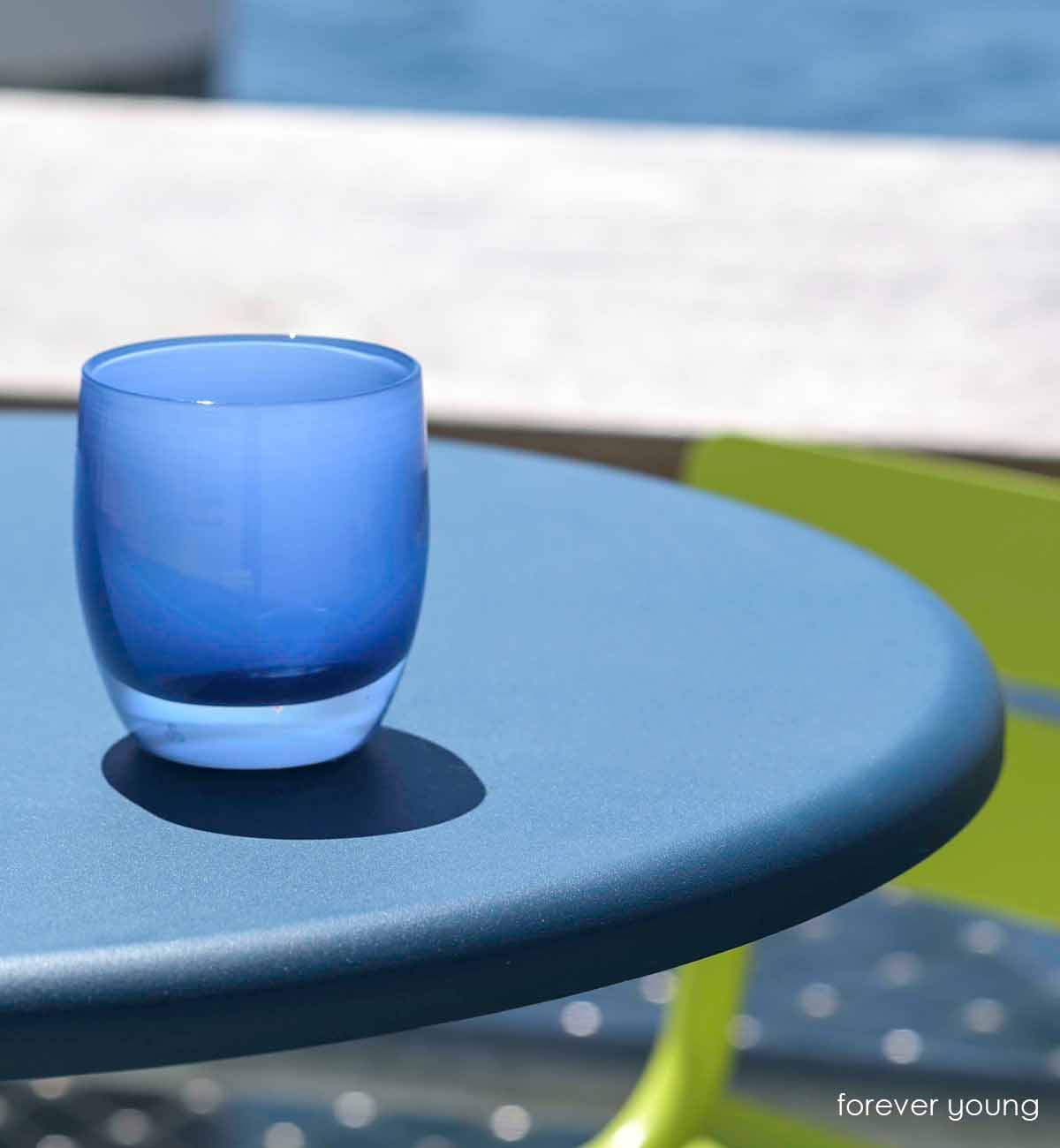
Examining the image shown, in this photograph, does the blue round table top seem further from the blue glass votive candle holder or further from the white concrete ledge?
the white concrete ledge

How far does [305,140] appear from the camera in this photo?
9.42ft

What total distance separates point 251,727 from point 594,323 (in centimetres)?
159

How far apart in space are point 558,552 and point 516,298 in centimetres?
144

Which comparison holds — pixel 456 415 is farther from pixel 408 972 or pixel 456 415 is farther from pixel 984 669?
pixel 408 972

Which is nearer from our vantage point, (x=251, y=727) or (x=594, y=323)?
(x=251, y=727)

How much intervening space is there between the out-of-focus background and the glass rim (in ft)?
1.66

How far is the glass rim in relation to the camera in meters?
0.48

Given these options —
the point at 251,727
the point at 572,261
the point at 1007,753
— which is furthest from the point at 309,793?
the point at 572,261

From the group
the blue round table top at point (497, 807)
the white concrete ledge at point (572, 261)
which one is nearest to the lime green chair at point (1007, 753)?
the blue round table top at point (497, 807)

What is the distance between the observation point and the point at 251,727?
0.51 metres

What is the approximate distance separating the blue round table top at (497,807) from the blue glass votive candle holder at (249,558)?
25 millimetres

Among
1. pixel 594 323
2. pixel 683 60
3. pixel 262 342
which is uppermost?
pixel 262 342

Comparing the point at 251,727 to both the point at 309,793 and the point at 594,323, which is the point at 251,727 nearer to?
the point at 309,793

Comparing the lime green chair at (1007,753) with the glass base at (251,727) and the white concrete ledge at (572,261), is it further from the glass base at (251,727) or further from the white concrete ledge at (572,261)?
the white concrete ledge at (572,261)
